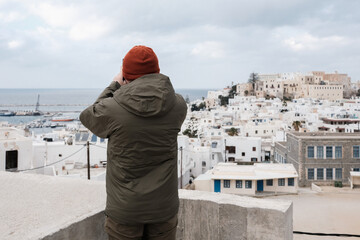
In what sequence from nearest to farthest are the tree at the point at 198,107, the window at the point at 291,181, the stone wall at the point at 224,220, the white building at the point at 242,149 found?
Result: the stone wall at the point at 224,220, the window at the point at 291,181, the white building at the point at 242,149, the tree at the point at 198,107

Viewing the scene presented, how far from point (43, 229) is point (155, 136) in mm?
722

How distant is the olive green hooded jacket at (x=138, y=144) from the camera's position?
5.26 feet

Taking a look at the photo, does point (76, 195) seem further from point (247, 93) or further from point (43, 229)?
point (247, 93)

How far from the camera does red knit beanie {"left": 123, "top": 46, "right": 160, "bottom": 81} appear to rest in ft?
5.57

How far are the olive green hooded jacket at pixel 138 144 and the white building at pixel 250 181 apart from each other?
17594 millimetres

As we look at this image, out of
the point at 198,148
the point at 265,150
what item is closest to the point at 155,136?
the point at 198,148

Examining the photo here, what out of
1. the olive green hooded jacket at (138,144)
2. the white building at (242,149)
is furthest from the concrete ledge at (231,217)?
the white building at (242,149)

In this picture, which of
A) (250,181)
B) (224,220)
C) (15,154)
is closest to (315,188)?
(250,181)

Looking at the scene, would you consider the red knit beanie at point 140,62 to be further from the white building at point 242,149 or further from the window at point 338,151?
the white building at point 242,149

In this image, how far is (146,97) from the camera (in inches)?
62.5

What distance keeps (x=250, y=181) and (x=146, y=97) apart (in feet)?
59.9

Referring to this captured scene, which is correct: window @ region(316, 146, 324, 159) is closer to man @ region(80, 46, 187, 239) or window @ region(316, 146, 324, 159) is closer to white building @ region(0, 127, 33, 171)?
white building @ region(0, 127, 33, 171)

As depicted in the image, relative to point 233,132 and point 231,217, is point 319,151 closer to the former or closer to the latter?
point 233,132

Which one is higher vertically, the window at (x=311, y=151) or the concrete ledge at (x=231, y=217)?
the concrete ledge at (x=231, y=217)
